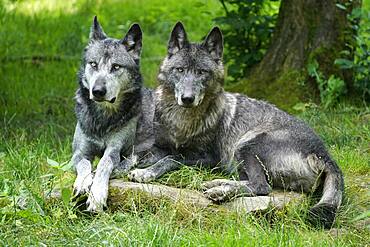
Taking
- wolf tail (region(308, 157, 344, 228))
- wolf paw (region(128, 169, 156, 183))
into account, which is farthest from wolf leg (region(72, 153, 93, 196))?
wolf tail (region(308, 157, 344, 228))

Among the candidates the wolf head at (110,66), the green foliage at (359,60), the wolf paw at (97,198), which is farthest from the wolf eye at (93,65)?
the green foliage at (359,60)

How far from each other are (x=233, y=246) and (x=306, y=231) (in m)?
0.73

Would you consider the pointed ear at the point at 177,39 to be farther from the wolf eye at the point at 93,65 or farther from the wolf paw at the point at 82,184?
the wolf paw at the point at 82,184

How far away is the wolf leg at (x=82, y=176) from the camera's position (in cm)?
538

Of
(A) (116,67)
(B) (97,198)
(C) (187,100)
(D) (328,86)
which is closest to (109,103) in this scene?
(A) (116,67)

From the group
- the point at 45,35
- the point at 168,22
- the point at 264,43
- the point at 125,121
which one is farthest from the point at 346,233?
the point at 168,22

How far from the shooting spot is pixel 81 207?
5.39 metres

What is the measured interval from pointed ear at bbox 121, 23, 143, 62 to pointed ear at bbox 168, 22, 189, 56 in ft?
0.89

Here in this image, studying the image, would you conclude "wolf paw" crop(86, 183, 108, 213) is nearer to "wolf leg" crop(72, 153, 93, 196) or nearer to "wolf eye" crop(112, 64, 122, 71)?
"wolf leg" crop(72, 153, 93, 196)

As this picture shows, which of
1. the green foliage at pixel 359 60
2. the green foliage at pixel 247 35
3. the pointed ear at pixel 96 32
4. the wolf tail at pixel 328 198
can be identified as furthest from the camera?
the green foliage at pixel 247 35

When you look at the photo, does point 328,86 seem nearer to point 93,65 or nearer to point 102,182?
point 93,65

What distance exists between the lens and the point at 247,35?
29.6 ft

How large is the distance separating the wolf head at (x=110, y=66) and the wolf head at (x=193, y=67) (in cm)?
28

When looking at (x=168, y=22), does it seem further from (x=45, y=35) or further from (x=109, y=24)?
(x=45, y=35)
